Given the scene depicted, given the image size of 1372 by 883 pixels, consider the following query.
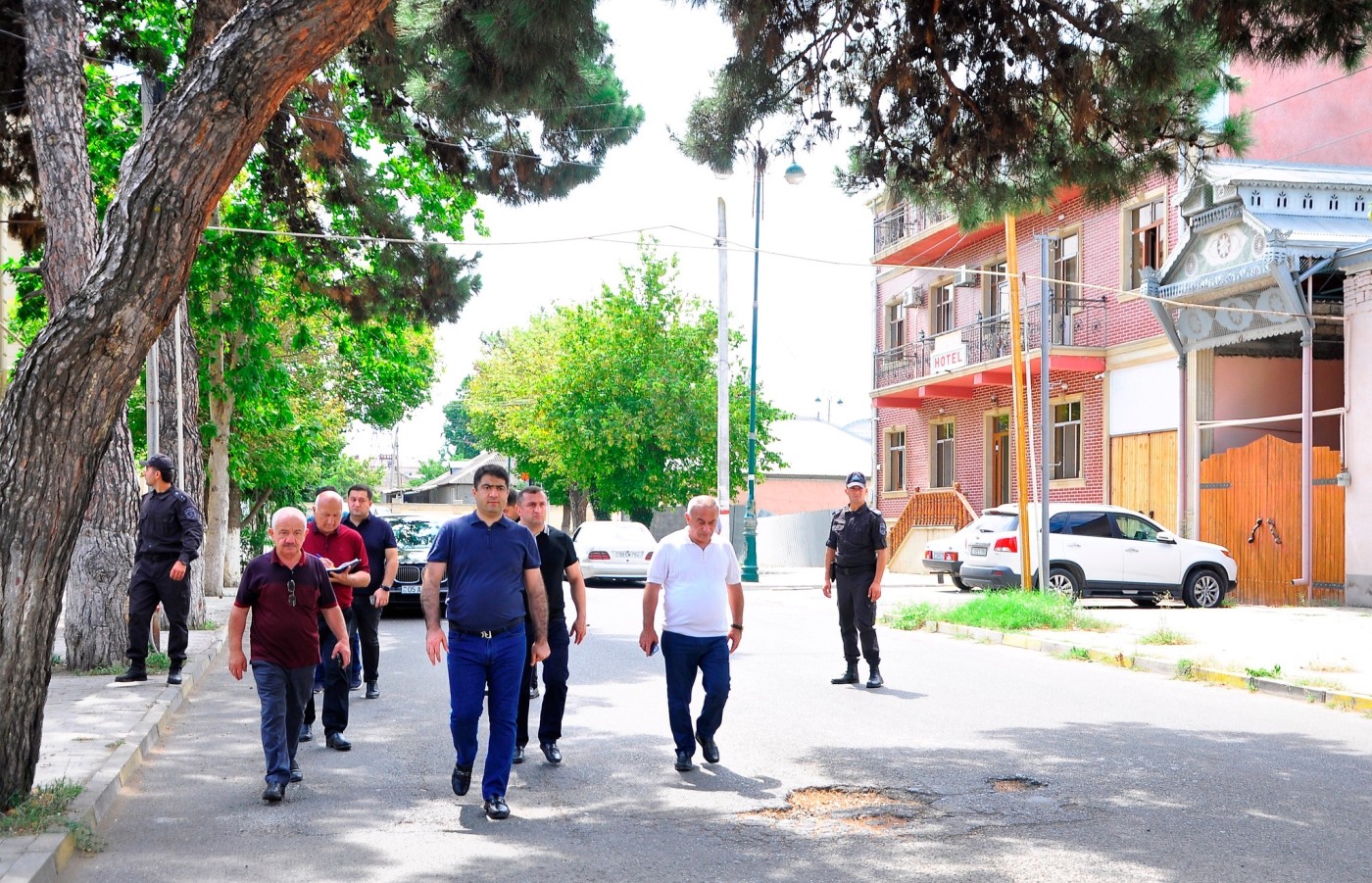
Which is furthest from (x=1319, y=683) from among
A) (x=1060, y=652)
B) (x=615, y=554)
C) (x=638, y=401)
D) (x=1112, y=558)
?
(x=638, y=401)

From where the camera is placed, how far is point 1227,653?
13.8 m

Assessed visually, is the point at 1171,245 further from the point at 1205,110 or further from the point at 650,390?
the point at 650,390

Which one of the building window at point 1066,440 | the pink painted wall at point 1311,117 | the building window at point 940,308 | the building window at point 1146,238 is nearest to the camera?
the pink painted wall at point 1311,117

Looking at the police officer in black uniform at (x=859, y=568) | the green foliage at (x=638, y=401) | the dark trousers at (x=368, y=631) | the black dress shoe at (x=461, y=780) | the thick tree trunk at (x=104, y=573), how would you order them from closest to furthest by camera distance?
the black dress shoe at (x=461, y=780) < the dark trousers at (x=368, y=631) < the police officer in black uniform at (x=859, y=568) < the thick tree trunk at (x=104, y=573) < the green foliage at (x=638, y=401)

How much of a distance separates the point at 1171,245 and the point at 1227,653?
1227cm

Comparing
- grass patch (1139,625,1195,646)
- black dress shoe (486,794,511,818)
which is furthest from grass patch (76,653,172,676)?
grass patch (1139,625,1195,646)

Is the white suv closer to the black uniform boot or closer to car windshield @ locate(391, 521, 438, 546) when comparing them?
car windshield @ locate(391, 521, 438, 546)

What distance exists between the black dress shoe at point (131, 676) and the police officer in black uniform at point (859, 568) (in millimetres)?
5823

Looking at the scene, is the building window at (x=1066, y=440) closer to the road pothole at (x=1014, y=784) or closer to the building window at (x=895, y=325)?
the building window at (x=895, y=325)

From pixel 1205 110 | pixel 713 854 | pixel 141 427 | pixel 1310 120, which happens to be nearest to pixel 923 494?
pixel 1310 120

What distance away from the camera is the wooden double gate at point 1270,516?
20.6 metres

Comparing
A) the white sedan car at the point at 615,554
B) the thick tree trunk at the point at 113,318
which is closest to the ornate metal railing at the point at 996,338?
the white sedan car at the point at 615,554

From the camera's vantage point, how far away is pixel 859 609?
1167cm

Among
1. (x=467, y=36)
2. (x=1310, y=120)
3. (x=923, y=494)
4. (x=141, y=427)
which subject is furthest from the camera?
(x=923, y=494)
